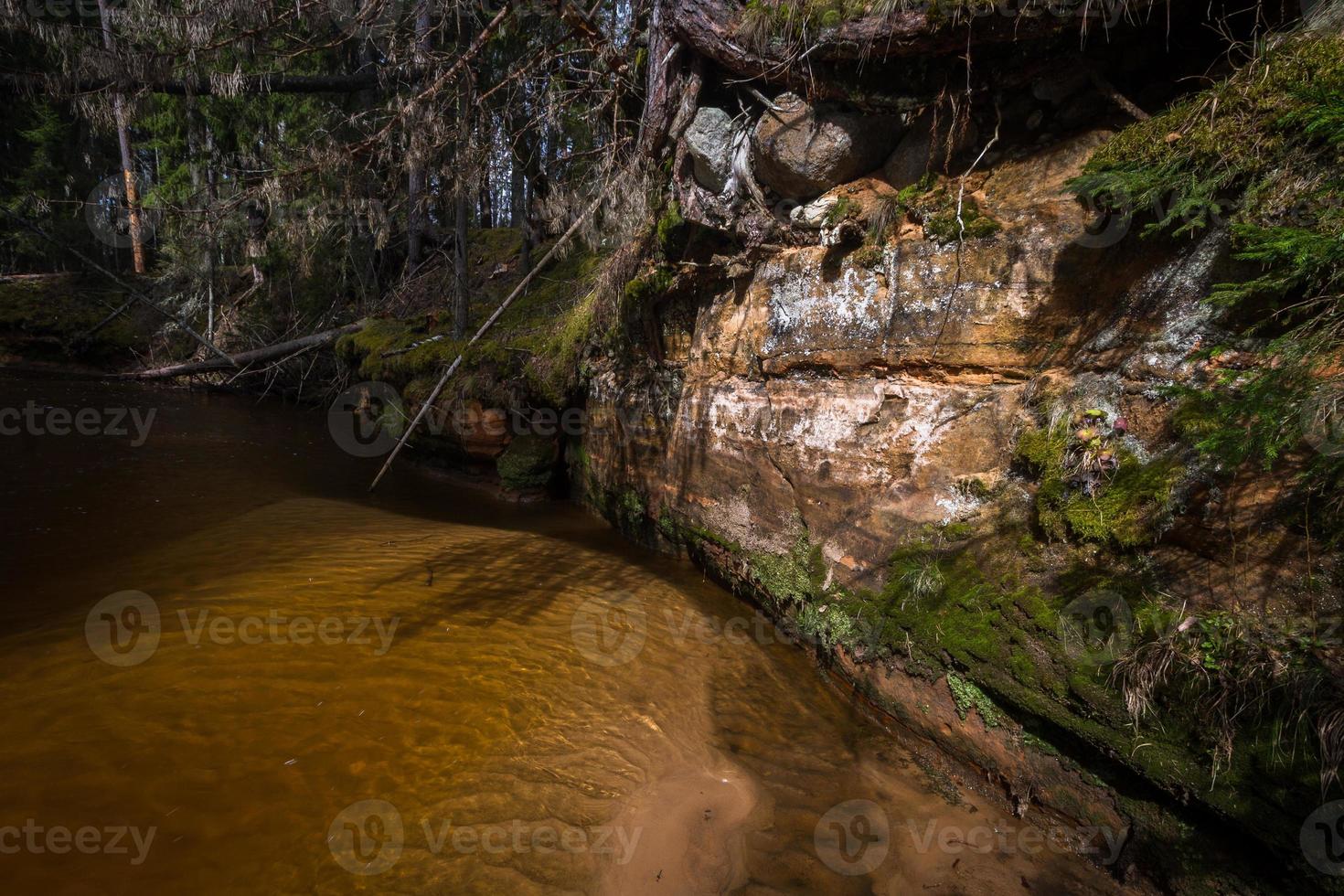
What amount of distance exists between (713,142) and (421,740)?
16.6 feet

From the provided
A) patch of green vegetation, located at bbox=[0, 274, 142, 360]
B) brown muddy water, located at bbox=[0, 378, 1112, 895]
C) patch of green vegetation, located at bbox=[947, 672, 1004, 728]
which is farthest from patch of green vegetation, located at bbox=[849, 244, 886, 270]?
patch of green vegetation, located at bbox=[0, 274, 142, 360]

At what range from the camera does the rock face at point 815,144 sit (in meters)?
4.00

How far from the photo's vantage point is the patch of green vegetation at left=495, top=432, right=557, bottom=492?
8227 mm

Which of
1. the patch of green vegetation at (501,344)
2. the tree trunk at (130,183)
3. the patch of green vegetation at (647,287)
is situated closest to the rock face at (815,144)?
the patch of green vegetation at (647,287)

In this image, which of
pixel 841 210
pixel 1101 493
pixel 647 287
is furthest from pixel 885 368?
pixel 647 287

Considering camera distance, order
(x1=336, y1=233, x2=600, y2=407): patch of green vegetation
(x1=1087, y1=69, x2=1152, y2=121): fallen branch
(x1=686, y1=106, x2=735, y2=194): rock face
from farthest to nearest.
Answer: (x1=336, y1=233, x2=600, y2=407): patch of green vegetation, (x1=686, y1=106, x2=735, y2=194): rock face, (x1=1087, y1=69, x2=1152, y2=121): fallen branch

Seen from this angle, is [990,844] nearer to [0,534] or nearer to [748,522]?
[748,522]

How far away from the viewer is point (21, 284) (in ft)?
61.7

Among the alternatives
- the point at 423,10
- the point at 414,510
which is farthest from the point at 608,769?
the point at 423,10

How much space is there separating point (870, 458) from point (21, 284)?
97.3ft

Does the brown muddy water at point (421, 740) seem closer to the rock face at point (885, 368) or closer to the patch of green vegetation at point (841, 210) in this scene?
the rock face at point (885, 368)

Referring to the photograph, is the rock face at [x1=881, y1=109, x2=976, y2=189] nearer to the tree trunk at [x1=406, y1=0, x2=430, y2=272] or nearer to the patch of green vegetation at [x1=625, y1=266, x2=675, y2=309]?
the patch of green vegetation at [x1=625, y1=266, x2=675, y2=309]

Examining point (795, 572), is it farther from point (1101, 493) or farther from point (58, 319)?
point (58, 319)

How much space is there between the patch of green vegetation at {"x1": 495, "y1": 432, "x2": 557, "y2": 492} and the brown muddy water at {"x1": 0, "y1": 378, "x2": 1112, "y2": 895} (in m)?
3.06
